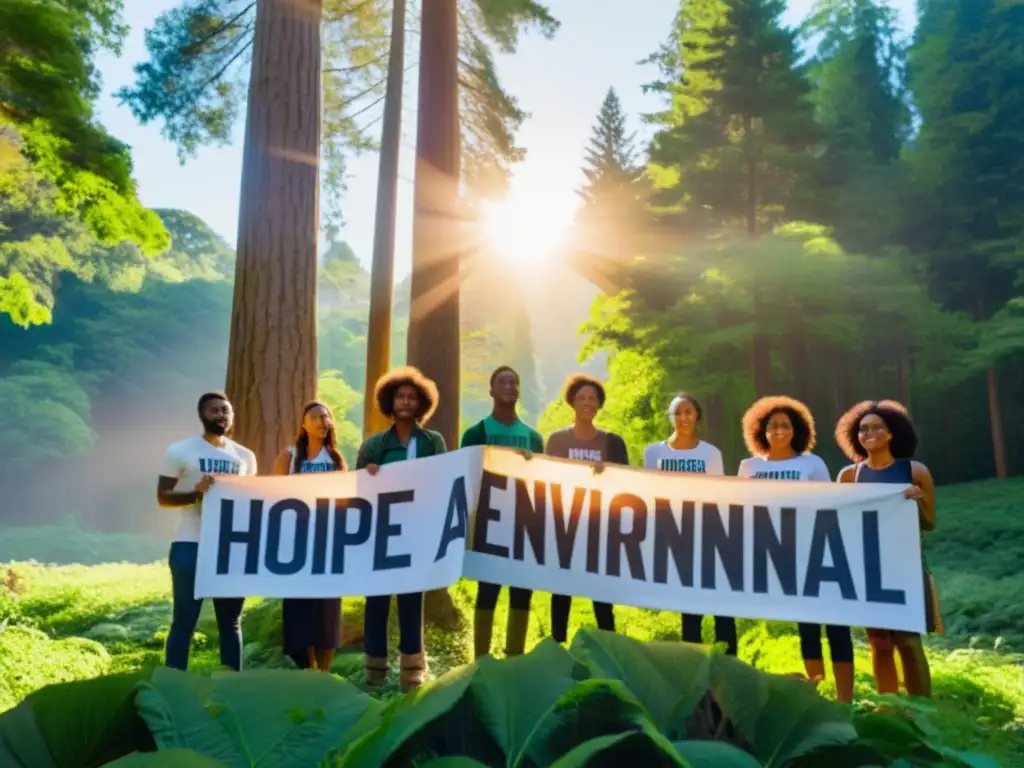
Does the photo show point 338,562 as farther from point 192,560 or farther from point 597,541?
point 597,541

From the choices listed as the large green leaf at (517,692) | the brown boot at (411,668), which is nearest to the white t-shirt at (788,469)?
the brown boot at (411,668)

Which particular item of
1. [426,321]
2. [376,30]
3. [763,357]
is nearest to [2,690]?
[426,321]

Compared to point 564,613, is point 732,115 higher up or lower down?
higher up

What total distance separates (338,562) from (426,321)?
596 cm

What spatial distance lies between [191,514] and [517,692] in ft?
14.5

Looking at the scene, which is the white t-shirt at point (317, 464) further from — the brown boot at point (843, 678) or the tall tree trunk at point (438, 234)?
the tall tree trunk at point (438, 234)

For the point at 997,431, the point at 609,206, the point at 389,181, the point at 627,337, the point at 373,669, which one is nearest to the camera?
the point at 373,669

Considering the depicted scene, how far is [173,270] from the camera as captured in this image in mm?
62562

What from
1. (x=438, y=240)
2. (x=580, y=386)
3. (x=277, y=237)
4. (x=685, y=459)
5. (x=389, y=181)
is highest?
(x=389, y=181)

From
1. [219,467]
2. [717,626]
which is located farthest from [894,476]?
[219,467]

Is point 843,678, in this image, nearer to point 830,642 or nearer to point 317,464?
point 830,642

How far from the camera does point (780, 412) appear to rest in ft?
16.3

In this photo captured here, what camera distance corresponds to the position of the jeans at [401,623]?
4750 mm

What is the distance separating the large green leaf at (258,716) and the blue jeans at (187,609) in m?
4.23
